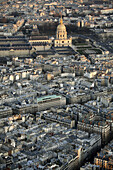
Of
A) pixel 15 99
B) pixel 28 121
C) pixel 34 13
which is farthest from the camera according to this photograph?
pixel 34 13

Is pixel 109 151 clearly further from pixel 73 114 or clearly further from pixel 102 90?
pixel 102 90

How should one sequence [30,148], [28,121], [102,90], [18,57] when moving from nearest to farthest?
1. [30,148]
2. [28,121]
3. [102,90]
4. [18,57]

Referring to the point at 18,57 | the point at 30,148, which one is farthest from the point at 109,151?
the point at 18,57

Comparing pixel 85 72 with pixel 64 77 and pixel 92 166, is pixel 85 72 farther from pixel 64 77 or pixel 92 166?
pixel 92 166

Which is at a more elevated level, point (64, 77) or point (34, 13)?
point (34, 13)

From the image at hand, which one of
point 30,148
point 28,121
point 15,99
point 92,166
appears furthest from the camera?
point 15,99

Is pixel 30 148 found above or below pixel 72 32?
below

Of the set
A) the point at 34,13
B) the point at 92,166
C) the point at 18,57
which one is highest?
the point at 34,13

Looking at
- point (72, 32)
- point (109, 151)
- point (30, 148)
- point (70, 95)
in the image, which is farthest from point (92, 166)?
A: point (72, 32)

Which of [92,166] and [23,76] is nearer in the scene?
[92,166]
